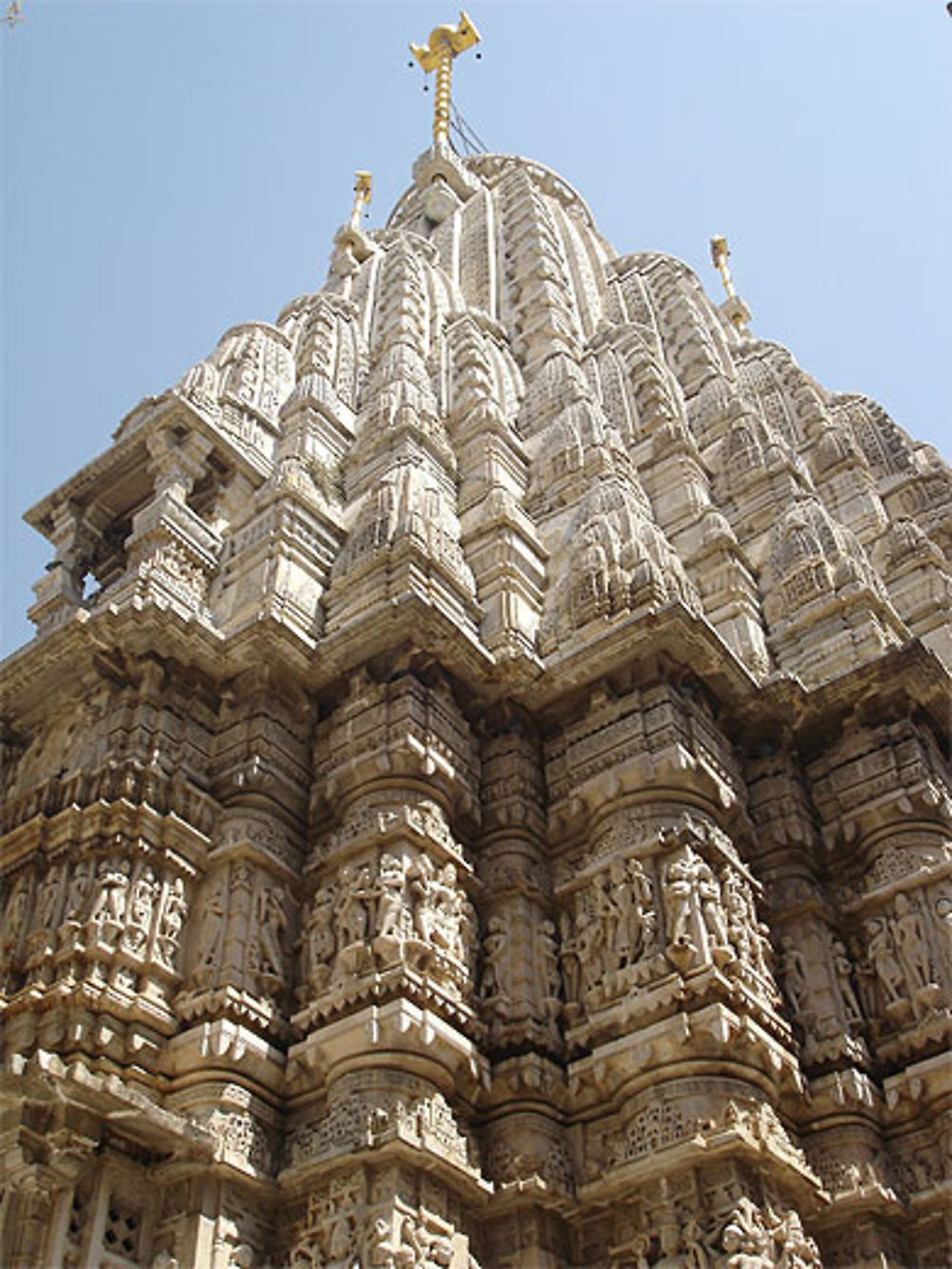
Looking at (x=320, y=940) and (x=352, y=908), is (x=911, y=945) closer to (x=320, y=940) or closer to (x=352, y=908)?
(x=352, y=908)

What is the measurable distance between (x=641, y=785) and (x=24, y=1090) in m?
5.86

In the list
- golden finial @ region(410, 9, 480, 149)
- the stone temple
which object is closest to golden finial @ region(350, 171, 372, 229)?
golden finial @ region(410, 9, 480, 149)

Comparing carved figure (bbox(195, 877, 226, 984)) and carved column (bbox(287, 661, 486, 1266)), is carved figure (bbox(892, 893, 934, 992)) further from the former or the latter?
carved figure (bbox(195, 877, 226, 984))

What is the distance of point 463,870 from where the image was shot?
11570mm

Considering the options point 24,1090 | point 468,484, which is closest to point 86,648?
point 24,1090

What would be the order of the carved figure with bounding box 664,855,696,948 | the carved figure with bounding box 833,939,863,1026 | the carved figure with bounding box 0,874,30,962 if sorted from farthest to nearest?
the carved figure with bounding box 833,939,863,1026 → the carved figure with bounding box 0,874,30,962 → the carved figure with bounding box 664,855,696,948

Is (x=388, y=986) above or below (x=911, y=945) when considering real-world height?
below

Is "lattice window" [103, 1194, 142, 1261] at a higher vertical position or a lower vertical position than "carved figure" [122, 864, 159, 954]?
lower

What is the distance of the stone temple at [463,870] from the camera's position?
915 cm

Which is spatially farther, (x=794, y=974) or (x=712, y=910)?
(x=794, y=974)

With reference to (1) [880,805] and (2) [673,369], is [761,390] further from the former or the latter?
(1) [880,805]

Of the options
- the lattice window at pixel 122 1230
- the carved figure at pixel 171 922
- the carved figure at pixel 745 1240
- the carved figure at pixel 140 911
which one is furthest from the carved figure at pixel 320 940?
the carved figure at pixel 745 1240

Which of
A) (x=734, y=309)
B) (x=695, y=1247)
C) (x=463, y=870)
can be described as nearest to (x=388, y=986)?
(x=463, y=870)

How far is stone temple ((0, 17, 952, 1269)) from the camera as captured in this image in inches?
360
